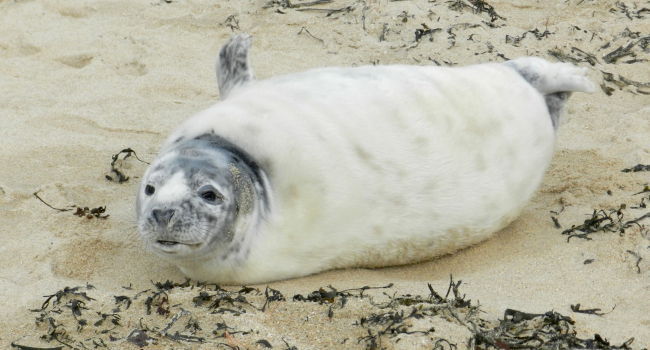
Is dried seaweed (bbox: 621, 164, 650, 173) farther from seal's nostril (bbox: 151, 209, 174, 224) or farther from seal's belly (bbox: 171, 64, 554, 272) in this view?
seal's nostril (bbox: 151, 209, 174, 224)

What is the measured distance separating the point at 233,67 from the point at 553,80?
1475 millimetres

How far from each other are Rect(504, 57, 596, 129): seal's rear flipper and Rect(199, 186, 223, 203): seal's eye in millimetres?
1760

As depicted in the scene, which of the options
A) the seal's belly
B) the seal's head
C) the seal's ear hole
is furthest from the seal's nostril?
the seal's belly

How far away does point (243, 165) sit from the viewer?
3426mm

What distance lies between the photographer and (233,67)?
4.37 m

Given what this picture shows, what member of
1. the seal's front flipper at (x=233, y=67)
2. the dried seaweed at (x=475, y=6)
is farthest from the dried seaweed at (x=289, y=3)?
the seal's front flipper at (x=233, y=67)

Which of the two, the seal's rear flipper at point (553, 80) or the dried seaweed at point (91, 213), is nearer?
the dried seaweed at point (91, 213)

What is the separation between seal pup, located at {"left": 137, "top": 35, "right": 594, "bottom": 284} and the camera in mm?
3314

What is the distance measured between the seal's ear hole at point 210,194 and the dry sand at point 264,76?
1.08 feet

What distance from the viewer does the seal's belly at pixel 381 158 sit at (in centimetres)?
342

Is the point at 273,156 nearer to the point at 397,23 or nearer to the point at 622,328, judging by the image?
the point at 622,328

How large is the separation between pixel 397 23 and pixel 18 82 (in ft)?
7.92

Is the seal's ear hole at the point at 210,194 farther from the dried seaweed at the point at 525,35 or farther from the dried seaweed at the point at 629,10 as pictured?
the dried seaweed at the point at 629,10

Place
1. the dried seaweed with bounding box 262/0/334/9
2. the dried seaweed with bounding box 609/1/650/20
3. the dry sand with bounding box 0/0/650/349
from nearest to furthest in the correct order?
the dry sand with bounding box 0/0/650/349 → the dried seaweed with bounding box 609/1/650/20 → the dried seaweed with bounding box 262/0/334/9
